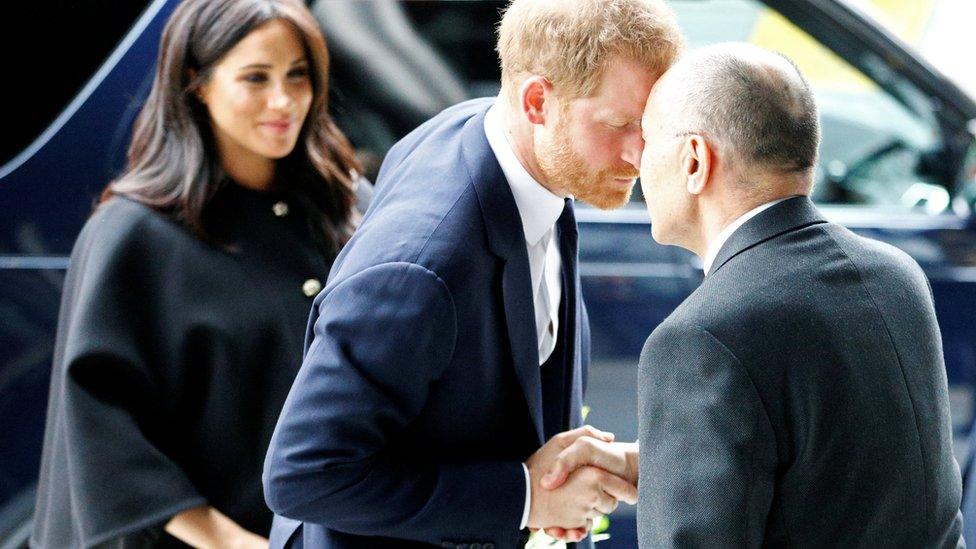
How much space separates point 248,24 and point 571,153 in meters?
0.88

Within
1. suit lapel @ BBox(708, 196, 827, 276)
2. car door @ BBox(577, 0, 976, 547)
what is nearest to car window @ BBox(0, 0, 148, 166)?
car door @ BBox(577, 0, 976, 547)

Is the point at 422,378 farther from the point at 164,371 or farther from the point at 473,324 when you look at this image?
the point at 164,371

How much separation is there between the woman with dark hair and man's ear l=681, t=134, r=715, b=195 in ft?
3.33

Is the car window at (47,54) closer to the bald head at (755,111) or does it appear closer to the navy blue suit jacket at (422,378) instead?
the navy blue suit jacket at (422,378)

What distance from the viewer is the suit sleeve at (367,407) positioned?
1557 mm

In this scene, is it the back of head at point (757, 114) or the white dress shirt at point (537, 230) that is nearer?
the back of head at point (757, 114)

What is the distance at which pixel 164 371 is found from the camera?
2211 millimetres

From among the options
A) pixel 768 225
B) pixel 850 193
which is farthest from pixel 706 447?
pixel 850 193

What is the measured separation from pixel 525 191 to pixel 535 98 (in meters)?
0.14

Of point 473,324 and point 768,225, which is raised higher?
point 768,225

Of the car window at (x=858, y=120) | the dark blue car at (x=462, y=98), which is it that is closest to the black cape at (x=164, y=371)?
the dark blue car at (x=462, y=98)

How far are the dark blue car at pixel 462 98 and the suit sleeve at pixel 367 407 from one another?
142cm

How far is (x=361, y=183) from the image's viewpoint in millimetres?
2578

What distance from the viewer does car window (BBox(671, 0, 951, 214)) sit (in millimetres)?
3203
